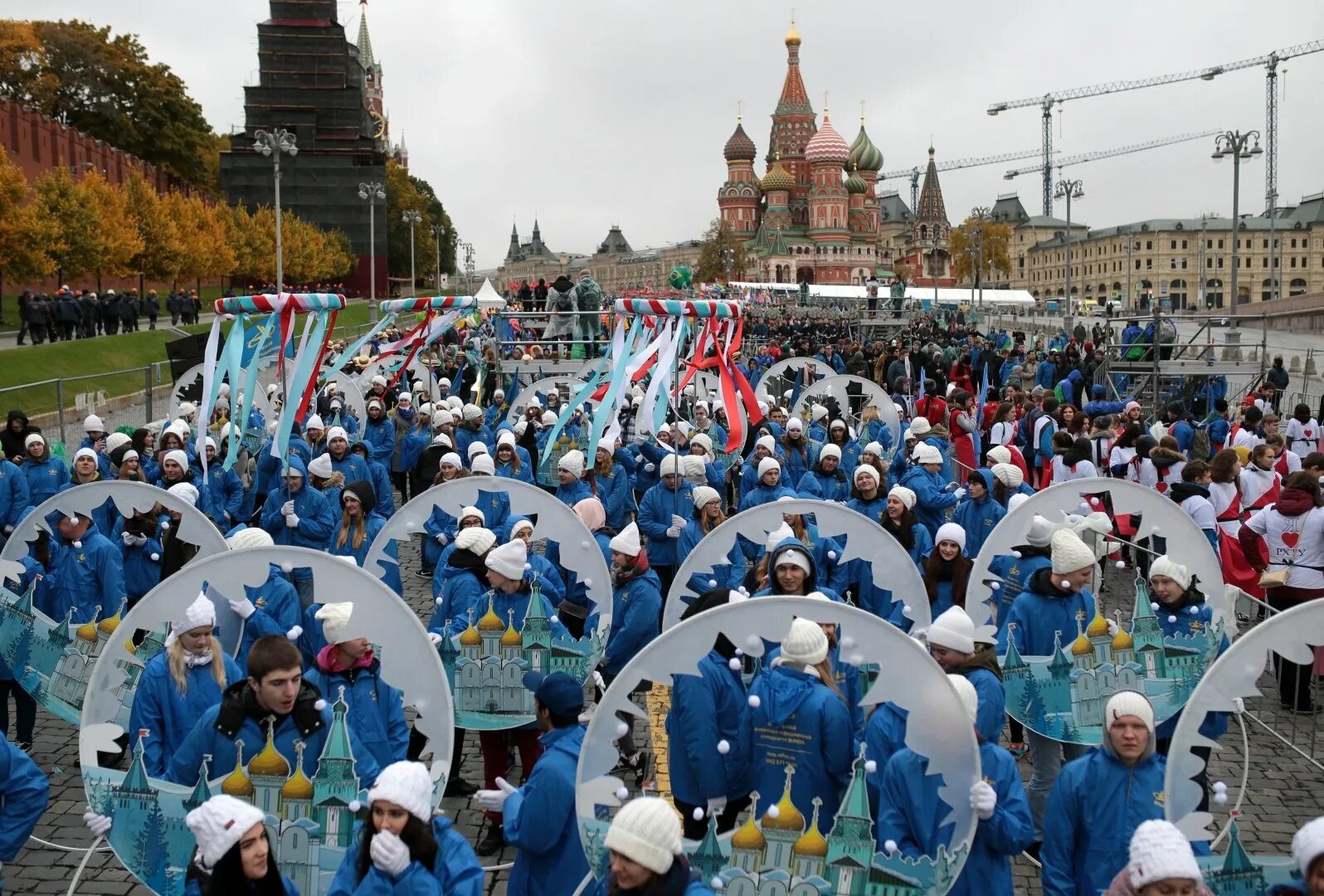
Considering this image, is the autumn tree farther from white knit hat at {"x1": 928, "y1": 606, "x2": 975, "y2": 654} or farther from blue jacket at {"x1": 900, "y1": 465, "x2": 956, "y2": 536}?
white knit hat at {"x1": 928, "y1": 606, "x2": 975, "y2": 654}

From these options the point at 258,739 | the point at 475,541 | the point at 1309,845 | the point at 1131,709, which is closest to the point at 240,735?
the point at 258,739

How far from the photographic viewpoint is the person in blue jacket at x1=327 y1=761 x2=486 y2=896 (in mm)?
4043

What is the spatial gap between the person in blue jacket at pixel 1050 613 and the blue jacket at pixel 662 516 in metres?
3.68

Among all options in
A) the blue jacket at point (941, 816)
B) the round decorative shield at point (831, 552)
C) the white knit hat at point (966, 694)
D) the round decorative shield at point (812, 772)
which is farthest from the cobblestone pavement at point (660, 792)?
the white knit hat at point (966, 694)

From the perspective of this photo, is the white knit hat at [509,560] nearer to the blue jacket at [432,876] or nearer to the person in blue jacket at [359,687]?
the person in blue jacket at [359,687]

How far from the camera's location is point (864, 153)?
15400 cm

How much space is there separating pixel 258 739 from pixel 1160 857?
336cm

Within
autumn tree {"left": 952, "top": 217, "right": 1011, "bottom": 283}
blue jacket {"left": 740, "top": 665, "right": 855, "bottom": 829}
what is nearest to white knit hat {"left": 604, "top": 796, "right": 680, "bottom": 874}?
blue jacket {"left": 740, "top": 665, "right": 855, "bottom": 829}

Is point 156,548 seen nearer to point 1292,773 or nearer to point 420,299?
point 420,299

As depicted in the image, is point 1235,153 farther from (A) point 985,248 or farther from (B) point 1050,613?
(A) point 985,248

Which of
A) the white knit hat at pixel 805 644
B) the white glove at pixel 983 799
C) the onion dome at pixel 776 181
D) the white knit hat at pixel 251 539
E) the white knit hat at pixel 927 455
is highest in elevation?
the onion dome at pixel 776 181

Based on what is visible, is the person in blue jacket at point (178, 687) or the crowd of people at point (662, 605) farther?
the person in blue jacket at point (178, 687)

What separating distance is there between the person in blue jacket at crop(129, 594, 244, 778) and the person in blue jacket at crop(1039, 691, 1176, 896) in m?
3.59

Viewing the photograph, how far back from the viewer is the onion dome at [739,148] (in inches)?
5920
